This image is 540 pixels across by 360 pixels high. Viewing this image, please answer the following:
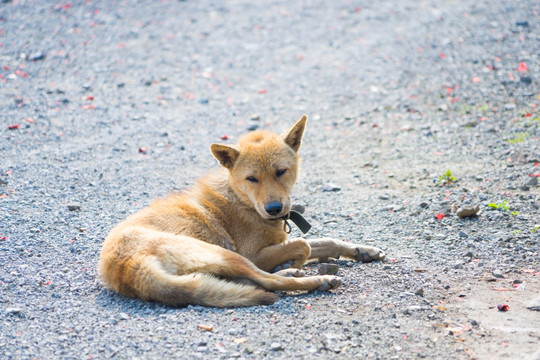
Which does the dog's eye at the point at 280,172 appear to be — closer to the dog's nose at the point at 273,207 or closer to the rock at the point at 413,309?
the dog's nose at the point at 273,207

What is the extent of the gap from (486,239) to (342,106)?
6.07 m

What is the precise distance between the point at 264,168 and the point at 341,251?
1.23m

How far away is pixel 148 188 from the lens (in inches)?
347

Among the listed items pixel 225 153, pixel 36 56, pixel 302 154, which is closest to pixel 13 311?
pixel 225 153

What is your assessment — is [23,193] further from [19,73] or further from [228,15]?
[228,15]

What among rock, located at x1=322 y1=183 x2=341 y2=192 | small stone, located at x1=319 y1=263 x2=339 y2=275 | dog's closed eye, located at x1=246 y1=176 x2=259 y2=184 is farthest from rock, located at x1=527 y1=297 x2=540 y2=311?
rock, located at x1=322 y1=183 x2=341 y2=192

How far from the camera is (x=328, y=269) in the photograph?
609 cm

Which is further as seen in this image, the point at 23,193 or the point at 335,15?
the point at 335,15

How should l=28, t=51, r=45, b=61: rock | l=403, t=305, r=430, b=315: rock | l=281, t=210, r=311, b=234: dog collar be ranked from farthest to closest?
l=28, t=51, r=45, b=61: rock, l=281, t=210, r=311, b=234: dog collar, l=403, t=305, r=430, b=315: rock

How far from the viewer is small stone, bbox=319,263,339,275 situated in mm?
6086

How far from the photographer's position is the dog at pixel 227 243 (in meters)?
5.32

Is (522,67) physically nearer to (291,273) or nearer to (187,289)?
(291,273)

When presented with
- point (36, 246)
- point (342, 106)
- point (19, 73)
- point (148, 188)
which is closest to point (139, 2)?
point (19, 73)

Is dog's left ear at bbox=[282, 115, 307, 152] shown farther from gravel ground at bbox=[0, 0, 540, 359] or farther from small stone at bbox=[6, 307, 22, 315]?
small stone at bbox=[6, 307, 22, 315]
